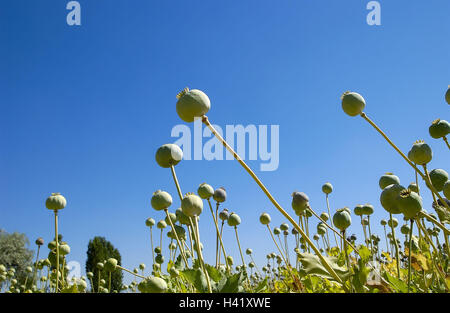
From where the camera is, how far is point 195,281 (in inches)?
45.0

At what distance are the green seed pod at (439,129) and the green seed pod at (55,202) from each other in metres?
2.24

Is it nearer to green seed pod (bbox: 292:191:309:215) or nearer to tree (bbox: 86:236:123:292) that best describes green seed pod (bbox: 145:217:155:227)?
green seed pod (bbox: 292:191:309:215)

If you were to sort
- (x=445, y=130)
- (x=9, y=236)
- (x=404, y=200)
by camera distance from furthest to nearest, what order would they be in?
(x=9, y=236)
(x=445, y=130)
(x=404, y=200)

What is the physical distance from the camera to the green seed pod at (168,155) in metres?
1.36

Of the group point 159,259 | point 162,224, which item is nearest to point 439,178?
point 162,224

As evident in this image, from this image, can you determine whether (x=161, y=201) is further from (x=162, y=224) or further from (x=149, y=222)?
(x=149, y=222)

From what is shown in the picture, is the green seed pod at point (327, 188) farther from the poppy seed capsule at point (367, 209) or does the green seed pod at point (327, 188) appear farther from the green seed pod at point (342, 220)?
the green seed pod at point (342, 220)

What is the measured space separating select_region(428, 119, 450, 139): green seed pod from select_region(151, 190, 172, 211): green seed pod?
4.84 ft

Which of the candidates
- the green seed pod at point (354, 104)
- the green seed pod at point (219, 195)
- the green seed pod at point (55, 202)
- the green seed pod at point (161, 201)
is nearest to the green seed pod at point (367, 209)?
the green seed pod at point (354, 104)

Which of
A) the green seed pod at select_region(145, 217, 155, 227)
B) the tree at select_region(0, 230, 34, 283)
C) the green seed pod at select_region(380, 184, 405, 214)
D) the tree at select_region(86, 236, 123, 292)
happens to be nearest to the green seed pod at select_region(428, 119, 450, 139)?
the green seed pod at select_region(380, 184, 405, 214)
